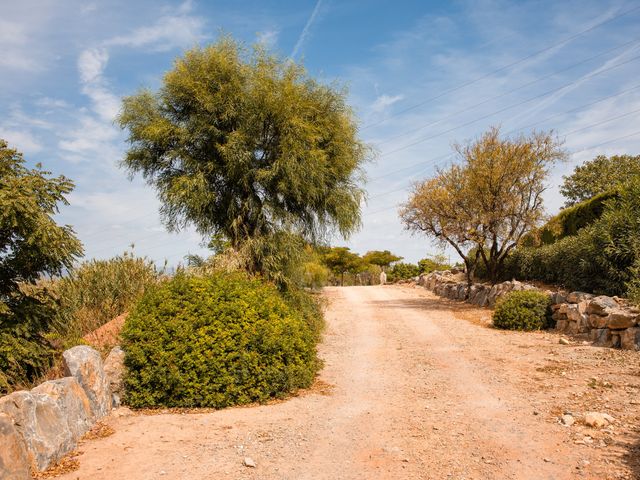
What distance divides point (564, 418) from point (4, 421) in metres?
5.96

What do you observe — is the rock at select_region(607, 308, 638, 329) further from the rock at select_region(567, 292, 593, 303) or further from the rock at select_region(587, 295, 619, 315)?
the rock at select_region(567, 292, 593, 303)

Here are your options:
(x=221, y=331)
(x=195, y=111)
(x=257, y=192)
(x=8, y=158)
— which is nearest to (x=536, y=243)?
(x=257, y=192)

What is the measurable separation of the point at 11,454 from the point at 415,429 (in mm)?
4167

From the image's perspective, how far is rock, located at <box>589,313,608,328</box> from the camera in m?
10.9

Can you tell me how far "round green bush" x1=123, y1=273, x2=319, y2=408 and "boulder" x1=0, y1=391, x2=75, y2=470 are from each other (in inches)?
64.0

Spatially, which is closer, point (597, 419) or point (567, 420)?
point (597, 419)

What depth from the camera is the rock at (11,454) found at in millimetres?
4090

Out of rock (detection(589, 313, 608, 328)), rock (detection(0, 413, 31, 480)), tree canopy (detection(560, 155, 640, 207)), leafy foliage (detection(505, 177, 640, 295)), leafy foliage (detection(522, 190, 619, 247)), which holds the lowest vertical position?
rock (detection(0, 413, 31, 480))

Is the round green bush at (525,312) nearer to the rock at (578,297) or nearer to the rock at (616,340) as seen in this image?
the rock at (578,297)

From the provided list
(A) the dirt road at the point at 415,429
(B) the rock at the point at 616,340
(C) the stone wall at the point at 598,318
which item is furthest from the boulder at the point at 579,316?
(A) the dirt road at the point at 415,429

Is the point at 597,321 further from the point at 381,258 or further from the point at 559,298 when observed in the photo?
the point at 381,258

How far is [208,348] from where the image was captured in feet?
22.8

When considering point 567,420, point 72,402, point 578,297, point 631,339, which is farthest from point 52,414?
point 578,297

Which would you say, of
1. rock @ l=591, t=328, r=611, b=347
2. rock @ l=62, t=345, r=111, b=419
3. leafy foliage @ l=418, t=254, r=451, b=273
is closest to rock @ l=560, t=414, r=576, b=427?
rock @ l=591, t=328, r=611, b=347
